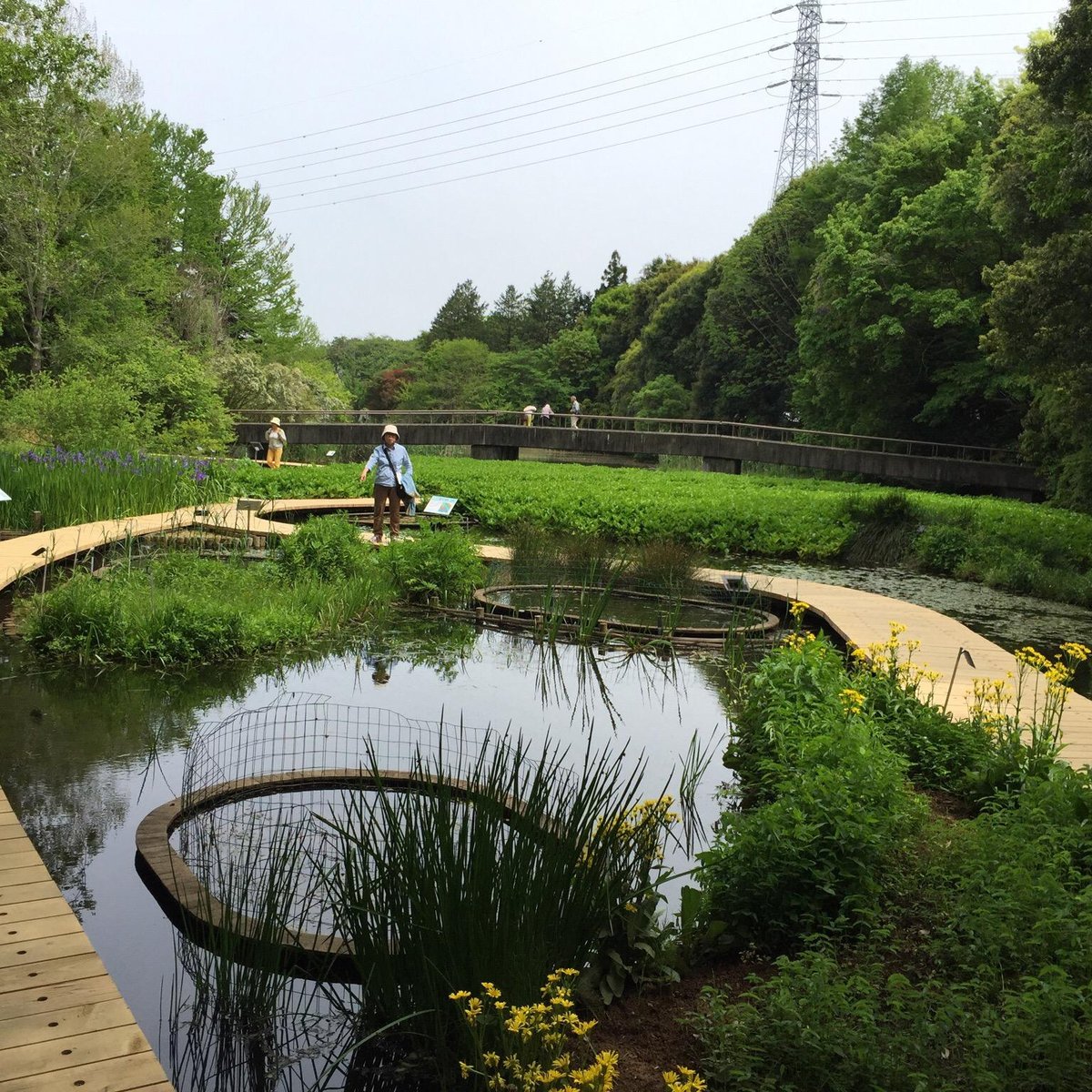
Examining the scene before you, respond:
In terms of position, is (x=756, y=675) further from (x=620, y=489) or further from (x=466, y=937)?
(x=620, y=489)

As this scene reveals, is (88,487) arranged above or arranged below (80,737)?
above

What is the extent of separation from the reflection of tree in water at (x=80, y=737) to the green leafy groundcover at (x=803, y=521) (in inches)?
361

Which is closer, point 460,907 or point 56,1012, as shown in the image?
point 56,1012

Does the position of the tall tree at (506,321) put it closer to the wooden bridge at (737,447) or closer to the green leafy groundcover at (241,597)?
the wooden bridge at (737,447)

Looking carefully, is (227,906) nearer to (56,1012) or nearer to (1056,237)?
(56,1012)

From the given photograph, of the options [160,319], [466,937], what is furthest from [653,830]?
[160,319]

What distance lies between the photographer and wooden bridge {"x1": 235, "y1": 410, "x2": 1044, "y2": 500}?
2827 centimetres

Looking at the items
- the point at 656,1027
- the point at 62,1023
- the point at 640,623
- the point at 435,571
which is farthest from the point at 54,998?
the point at 435,571

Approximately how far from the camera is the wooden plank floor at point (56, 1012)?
2.82 meters

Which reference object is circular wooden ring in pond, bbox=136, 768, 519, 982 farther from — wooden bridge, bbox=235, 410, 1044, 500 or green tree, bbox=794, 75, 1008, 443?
green tree, bbox=794, 75, 1008, 443

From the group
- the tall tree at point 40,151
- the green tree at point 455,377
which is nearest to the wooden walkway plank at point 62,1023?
the tall tree at point 40,151

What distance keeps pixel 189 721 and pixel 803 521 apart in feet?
41.9

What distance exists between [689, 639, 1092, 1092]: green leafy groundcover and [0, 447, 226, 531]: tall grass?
32.2 ft

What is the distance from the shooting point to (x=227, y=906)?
3693 mm
